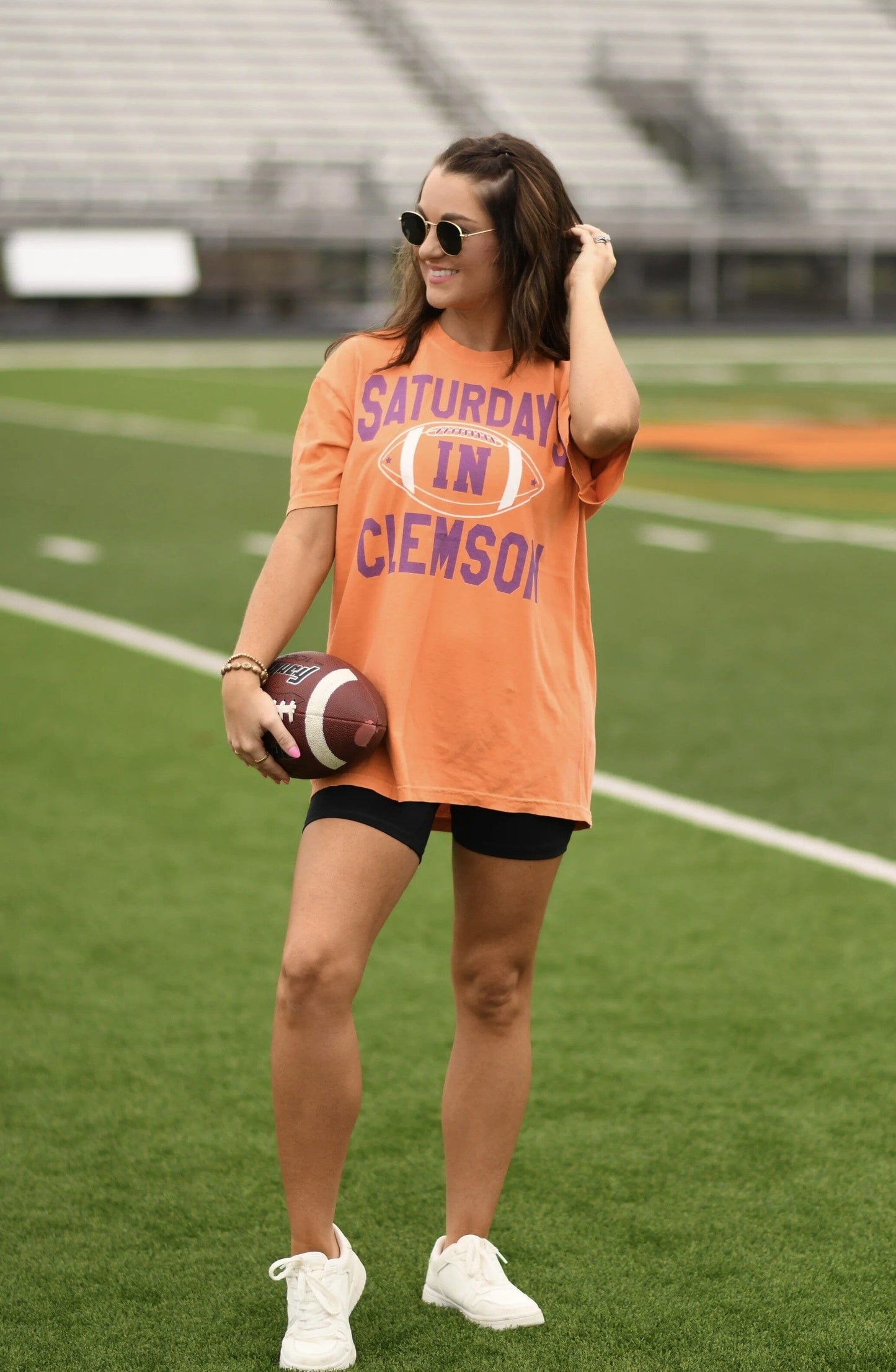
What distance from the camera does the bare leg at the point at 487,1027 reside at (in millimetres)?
2932

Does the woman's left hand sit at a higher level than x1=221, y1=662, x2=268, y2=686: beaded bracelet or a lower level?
higher

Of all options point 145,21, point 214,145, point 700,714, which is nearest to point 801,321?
point 214,145

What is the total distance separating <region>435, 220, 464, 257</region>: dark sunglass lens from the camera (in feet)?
9.20

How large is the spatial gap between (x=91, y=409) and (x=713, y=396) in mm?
7047

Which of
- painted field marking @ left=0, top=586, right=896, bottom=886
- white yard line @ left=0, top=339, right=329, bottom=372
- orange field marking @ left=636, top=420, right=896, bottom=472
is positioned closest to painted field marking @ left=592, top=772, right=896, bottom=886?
painted field marking @ left=0, top=586, right=896, bottom=886

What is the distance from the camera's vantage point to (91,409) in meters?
19.1

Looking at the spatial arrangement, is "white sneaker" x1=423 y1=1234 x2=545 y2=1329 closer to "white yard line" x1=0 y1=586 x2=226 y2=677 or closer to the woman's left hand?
the woman's left hand

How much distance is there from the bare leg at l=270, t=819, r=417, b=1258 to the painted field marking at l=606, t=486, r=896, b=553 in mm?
8860

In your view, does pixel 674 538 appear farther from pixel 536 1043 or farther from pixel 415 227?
Result: pixel 415 227

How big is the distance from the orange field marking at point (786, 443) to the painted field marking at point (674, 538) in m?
3.19

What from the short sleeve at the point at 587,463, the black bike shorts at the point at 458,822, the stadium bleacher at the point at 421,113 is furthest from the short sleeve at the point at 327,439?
Answer: the stadium bleacher at the point at 421,113

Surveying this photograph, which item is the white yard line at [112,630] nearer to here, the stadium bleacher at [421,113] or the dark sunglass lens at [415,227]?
the dark sunglass lens at [415,227]

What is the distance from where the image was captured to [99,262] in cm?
3108

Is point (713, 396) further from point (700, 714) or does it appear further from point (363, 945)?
point (363, 945)
